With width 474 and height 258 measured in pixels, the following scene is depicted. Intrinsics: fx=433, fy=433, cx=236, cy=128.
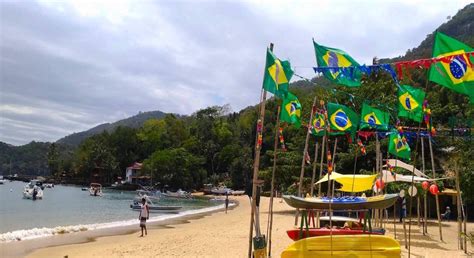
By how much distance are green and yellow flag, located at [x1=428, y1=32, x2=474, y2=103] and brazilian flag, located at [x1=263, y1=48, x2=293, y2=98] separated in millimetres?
3399

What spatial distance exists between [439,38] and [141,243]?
14.8 m

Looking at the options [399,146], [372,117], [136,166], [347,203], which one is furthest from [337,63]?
[136,166]

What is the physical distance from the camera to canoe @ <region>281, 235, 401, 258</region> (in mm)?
10266

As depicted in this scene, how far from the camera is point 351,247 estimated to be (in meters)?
10.3

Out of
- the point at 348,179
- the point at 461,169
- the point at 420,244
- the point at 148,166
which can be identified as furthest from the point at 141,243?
the point at 148,166

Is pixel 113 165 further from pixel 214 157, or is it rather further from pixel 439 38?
pixel 439 38

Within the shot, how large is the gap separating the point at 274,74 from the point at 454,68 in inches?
160

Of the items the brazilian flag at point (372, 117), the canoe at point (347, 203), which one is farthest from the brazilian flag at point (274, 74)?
the brazilian flag at point (372, 117)

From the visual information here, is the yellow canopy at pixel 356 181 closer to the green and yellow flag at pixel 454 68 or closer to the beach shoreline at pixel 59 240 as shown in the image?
the green and yellow flag at pixel 454 68

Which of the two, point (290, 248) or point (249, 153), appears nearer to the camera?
point (290, 248)

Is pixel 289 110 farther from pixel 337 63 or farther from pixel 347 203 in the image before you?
pixel 347 203

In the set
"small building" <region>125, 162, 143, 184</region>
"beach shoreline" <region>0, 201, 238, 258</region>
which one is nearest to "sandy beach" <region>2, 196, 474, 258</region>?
"beach shoreline" <region>0, 201, 238, 258</region>

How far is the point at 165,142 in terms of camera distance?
355 feet

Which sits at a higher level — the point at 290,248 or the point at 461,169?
the point at 461,169
